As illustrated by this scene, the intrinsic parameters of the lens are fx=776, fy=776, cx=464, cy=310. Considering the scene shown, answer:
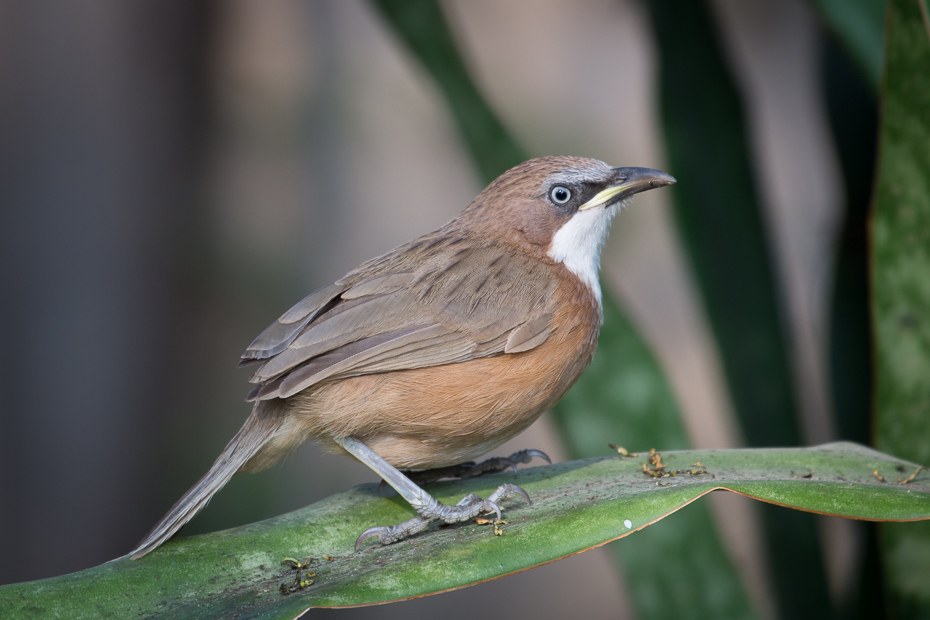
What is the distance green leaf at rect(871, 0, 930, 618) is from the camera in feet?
7.06

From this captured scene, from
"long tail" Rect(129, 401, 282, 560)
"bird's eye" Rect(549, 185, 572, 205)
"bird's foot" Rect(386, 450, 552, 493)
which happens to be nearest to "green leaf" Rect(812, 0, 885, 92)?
"bird's eye" Rect(549, 185, 572, 205)

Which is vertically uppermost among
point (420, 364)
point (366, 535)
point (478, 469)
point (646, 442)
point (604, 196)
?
point (604, 196)

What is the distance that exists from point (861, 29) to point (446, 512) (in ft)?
6.98

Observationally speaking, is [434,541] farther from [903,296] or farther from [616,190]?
[903,296]

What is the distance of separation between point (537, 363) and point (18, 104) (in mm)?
4034

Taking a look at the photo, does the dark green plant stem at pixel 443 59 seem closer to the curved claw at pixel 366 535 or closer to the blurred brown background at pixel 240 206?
the curved claw at pixel 366 535

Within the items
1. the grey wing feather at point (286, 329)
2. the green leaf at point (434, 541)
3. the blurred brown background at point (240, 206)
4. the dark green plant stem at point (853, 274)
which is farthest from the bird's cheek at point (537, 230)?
the blurred brown background at point (240, 206)

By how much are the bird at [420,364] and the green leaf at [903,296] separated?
0.69 m

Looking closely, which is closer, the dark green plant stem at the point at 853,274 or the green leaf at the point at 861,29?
the green leaf at the point at 861,29

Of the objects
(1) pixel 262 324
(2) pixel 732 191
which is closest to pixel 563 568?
(1) pixel 262 324

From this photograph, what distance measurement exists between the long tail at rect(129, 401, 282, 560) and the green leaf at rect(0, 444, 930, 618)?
0.15 ft

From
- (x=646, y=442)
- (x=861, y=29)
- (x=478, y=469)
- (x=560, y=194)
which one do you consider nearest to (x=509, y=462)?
(x=478, y=469)

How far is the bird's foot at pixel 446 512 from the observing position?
2059 mm

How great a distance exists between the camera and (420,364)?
2312 mm
